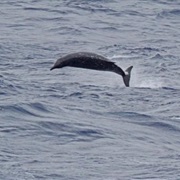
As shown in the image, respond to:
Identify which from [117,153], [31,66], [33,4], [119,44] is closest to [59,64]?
[117,153]

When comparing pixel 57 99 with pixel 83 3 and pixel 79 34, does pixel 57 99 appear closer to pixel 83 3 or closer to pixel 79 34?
pixel 79 34

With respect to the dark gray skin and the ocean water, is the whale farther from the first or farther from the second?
the ocean water

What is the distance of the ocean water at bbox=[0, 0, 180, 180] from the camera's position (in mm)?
20234

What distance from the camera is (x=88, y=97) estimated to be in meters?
26.0

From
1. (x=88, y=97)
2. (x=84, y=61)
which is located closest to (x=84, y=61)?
(x=84, y=61)

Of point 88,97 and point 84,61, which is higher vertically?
point 84,61

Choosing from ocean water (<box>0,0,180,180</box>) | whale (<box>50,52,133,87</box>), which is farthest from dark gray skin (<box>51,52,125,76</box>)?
ocean water (<box>0,0,180,180</box>)

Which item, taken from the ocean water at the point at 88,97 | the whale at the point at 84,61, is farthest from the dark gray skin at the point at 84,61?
the ocean water at the point at 88,97

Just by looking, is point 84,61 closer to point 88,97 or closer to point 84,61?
point 84,61

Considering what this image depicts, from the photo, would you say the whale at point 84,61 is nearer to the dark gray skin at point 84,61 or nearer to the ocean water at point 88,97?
the dark gray skin at point 84,61

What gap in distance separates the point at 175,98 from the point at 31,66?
4274mm

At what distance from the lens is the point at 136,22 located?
37.9m

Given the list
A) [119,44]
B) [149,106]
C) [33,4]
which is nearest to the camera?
[149,106]

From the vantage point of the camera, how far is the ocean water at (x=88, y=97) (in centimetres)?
2023
